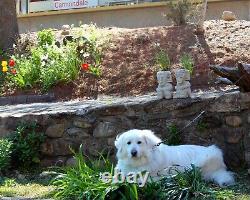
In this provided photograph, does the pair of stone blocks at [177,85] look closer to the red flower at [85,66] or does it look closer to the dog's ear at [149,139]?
the dog's ear at [149,139]

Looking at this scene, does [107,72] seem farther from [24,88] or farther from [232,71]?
[232,71]

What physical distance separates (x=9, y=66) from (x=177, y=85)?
209 inches

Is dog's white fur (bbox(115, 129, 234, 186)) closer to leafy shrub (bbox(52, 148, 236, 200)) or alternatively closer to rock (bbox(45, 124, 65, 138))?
leafy shrub (bbox(52, 148, 236, 200))

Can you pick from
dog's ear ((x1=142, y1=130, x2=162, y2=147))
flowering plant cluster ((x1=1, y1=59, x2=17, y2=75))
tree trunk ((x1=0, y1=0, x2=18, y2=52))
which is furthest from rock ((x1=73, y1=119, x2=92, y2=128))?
tree trunk ((x1=0, y1=0, x2=18, y2=52))

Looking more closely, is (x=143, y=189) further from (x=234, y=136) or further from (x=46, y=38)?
(x=46, y=38)

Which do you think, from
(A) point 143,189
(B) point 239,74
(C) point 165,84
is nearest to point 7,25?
(C) point 165,84

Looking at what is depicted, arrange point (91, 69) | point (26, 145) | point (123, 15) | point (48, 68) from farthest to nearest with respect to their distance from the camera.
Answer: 1. point (123, 15)
2. point (48, 68)
3. point (91, 69)
4. point (26, 145)

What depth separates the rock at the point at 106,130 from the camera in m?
8.02

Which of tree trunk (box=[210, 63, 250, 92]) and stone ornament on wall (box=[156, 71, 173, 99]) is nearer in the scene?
tree trunk (box=[210, 63, 250, 92])

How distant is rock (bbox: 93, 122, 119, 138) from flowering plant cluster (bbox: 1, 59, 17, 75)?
3.81 metres

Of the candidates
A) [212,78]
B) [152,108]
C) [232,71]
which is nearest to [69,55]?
[212,78]

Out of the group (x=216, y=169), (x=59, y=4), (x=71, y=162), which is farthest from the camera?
(x=59, y=4)

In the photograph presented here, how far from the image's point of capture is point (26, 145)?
805cm

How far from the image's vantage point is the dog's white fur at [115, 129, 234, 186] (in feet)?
21.6
